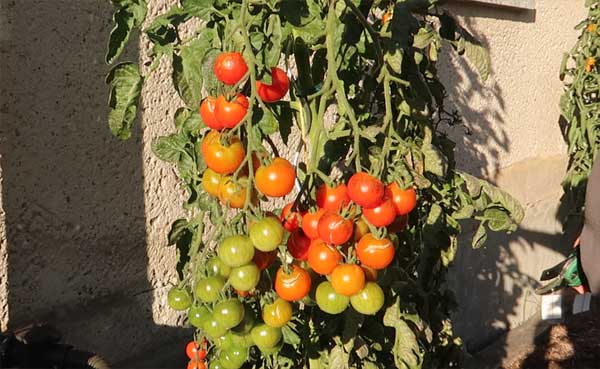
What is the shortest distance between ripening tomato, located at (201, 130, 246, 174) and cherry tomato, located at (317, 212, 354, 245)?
146 millimetres

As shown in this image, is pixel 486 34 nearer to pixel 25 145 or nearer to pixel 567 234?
pixel 567 234

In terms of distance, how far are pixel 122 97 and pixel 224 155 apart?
32 centimetres

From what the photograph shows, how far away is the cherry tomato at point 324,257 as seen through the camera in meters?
1.05

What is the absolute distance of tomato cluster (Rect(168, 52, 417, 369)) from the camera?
1.01 m

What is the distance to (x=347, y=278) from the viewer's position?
1.06 m

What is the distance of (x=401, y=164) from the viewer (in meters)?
Result: 1.21

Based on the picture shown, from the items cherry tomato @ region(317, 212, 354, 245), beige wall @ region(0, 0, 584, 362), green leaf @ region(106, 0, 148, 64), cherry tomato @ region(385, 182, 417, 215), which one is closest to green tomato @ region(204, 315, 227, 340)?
cherry tomato @ region(317, 212, 354, 245)

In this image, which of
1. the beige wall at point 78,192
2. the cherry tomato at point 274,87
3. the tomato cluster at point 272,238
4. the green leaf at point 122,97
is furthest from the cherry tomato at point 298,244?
the beige wall at point 78,192

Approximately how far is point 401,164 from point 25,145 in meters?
1.03

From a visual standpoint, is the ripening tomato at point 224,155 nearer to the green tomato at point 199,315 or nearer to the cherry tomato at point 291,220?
the cherry tomato at point 291,220

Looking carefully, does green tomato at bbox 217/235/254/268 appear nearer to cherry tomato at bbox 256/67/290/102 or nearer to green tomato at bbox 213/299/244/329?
green tomato at bbox 213/299/244/329

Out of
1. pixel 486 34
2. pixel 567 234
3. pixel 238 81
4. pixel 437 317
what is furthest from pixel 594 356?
pixel 238 81

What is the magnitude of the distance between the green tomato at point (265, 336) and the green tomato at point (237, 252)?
6.5 inches

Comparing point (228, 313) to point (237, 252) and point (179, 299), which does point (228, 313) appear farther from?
point (179, 299)
